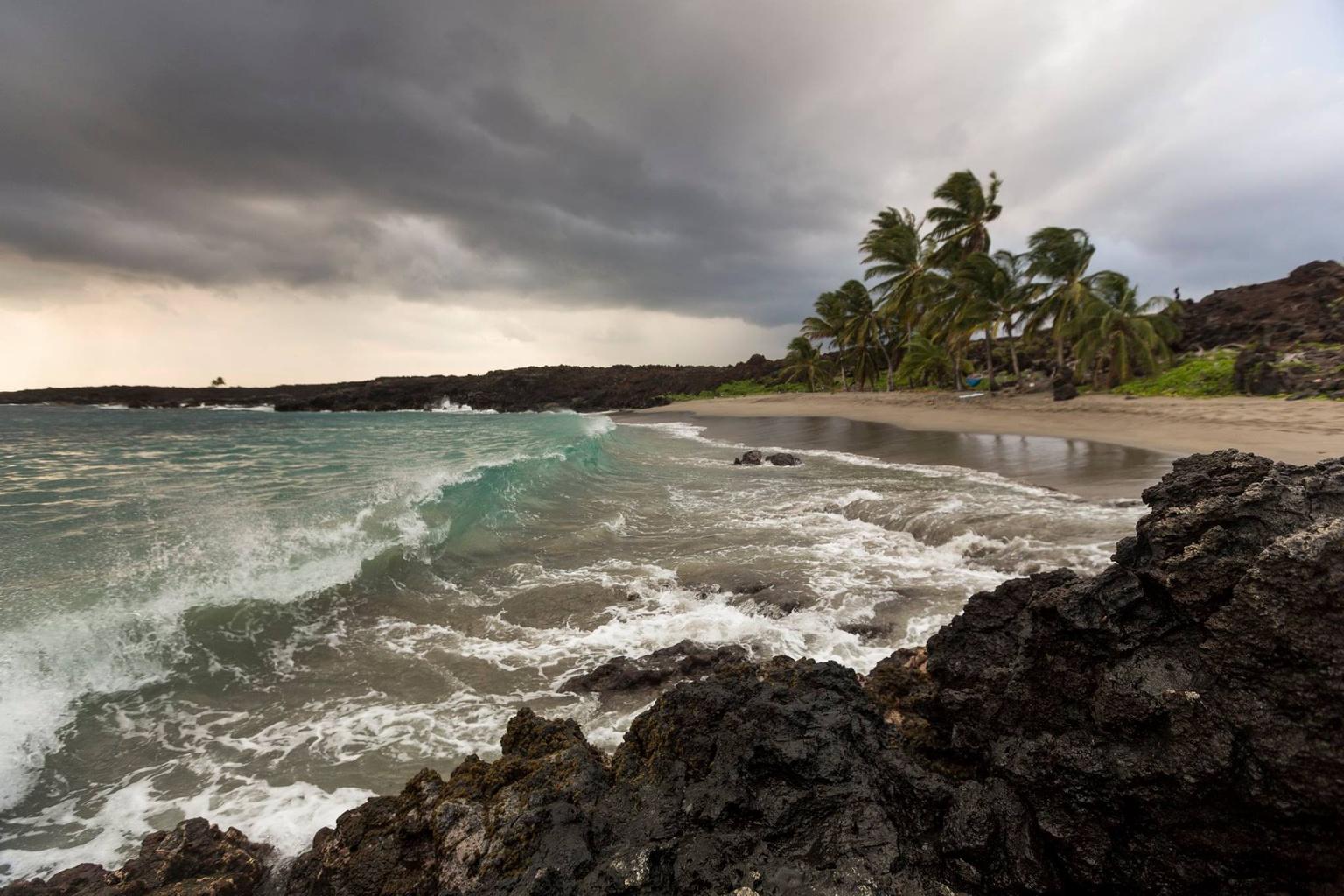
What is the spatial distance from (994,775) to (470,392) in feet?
352

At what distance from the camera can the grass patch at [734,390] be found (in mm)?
72875

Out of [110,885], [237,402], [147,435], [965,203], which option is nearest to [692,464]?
[110,885]

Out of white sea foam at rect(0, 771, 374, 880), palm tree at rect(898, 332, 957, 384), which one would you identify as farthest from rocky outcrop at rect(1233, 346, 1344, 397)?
white sea foam at rect(0, 771, 374, 880)

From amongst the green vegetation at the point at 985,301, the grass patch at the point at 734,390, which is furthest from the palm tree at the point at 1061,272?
the grass patch at the point at 734,390

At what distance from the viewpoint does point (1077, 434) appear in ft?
61.0

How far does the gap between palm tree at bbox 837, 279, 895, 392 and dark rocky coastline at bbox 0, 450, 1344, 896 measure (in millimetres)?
45951

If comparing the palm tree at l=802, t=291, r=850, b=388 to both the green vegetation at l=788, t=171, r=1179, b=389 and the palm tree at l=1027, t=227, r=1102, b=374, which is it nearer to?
the green vegetation at l=788, t=171, r=1179, b=389

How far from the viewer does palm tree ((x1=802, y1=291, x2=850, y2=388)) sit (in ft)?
167

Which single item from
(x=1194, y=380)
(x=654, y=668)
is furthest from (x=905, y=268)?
(x=654, y=668)

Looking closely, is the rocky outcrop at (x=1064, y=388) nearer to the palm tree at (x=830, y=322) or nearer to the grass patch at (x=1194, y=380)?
the grass patch at (x=1194, y=380)

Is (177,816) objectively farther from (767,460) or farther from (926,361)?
(926,361)

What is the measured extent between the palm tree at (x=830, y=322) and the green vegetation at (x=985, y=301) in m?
3.21

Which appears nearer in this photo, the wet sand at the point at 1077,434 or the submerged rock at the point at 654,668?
the submerged rock at the point at 654,668

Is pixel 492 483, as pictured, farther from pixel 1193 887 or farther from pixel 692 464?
pixel 1193 887
